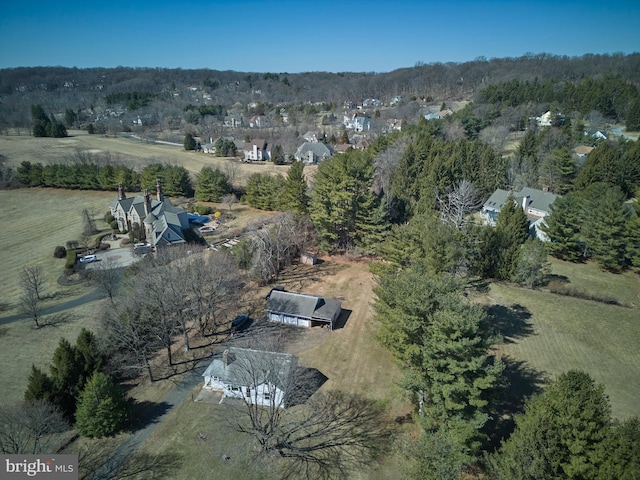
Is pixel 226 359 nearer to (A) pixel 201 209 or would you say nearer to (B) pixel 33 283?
(B) pixel 33 283

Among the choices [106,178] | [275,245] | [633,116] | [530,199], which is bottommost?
[275,245]

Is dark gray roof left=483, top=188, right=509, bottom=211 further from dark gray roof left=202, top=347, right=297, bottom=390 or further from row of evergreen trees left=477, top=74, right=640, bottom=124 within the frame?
row of evergreen trees left=477, top=74, right=640, bottom=124

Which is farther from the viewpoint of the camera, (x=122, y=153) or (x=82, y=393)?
(x=122, y=153)

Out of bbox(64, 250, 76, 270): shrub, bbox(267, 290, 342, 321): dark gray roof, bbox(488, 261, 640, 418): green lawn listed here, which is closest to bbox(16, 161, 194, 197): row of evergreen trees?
bbox(64, 250, 76, 270): shrub

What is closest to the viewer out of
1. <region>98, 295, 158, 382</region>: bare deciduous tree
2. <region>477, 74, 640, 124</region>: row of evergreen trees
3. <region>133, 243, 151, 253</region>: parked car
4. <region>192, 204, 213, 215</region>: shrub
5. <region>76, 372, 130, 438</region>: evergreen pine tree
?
<region>76, 372, 130, 438</region>: evergreen pine tree

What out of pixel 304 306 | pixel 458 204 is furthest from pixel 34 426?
pixel 458 204

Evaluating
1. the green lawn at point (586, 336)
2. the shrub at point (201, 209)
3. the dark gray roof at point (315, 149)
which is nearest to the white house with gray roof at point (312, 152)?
the dark gray roof at point (315, 149)

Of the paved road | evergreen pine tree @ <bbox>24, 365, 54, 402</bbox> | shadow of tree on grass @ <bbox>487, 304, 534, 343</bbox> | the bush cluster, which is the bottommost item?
the paved road
